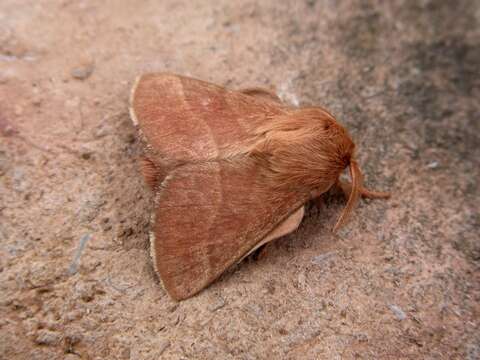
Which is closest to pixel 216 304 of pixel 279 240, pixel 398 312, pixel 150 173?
pixel 279 240

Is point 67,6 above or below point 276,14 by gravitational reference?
Answer: above

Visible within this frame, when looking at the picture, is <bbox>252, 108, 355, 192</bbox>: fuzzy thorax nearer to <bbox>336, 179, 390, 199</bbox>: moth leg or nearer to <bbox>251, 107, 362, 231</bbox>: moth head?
<bbox>251, 107, 362, 231</bbox>: moth head

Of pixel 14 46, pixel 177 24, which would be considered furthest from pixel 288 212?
pixel 14 46

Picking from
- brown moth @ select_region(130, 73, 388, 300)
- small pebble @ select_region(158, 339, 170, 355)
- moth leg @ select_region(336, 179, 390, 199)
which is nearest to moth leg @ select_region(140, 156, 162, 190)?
brown moth @ select_region(130, 73, 388, 300)

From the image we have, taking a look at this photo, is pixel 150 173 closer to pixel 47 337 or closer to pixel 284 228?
pixel 284 228

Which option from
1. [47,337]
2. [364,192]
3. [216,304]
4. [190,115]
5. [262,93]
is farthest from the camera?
[262,93]

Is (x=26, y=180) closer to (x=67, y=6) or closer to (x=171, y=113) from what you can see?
(x=171, y=113)

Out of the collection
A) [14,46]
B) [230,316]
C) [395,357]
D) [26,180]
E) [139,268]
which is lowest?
Answer: [395,357]
